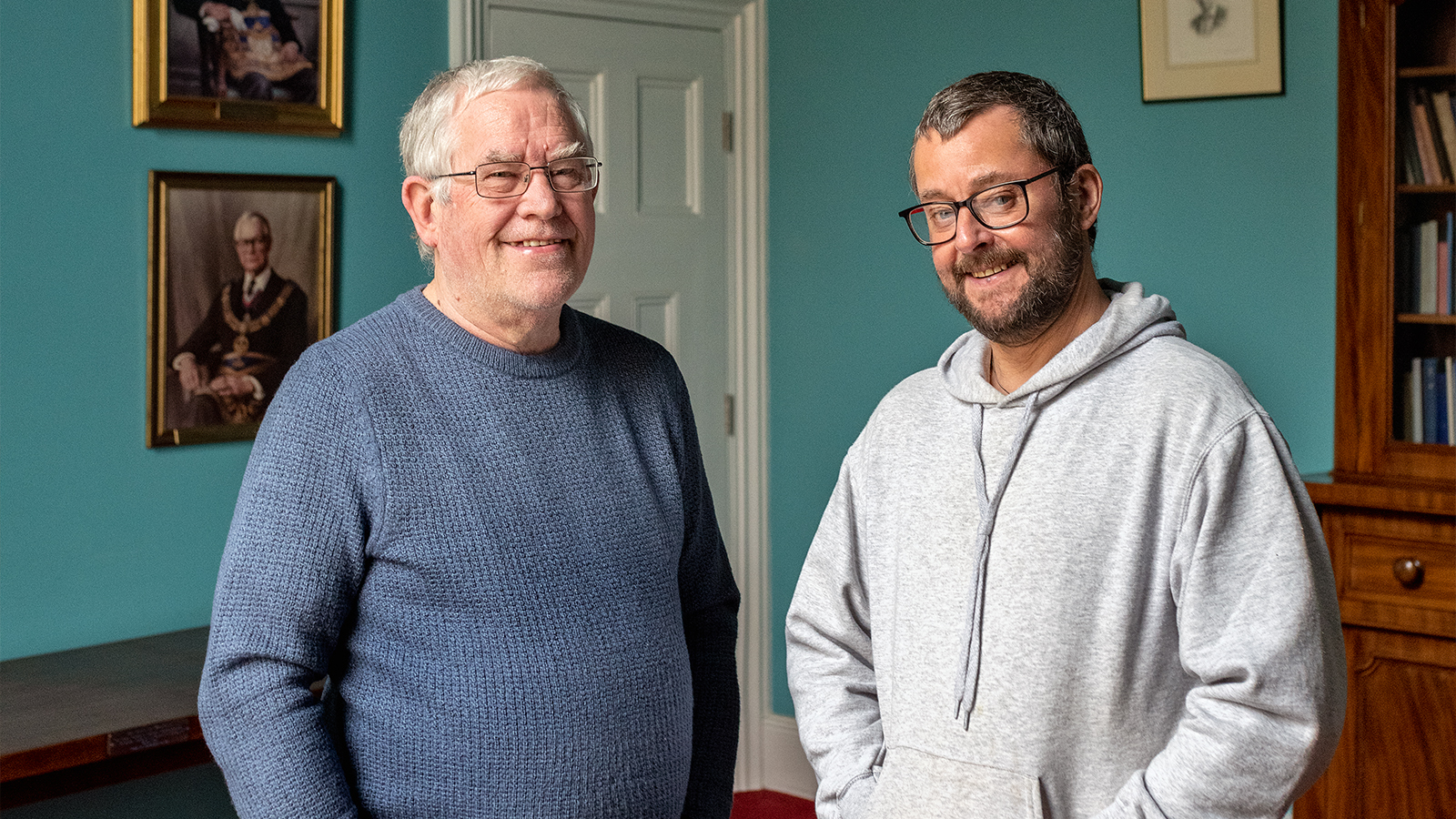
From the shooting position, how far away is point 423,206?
1490 millimetres

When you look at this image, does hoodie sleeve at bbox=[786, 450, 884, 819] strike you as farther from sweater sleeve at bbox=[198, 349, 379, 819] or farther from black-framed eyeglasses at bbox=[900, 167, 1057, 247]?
sweater sleeve at bbox=[198, 349, 379, 819]

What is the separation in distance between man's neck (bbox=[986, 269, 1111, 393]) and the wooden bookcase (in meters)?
1.38

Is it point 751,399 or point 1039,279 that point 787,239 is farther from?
point 1039,279

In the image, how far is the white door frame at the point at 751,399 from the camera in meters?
3.60

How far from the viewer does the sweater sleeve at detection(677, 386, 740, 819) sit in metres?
1.63

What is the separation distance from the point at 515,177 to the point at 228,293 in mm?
1386

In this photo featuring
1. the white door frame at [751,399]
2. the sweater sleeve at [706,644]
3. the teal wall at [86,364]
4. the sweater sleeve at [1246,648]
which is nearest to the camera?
the sweater sleeve at [1246,648]

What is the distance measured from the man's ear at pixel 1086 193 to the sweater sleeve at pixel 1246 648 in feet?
0.92

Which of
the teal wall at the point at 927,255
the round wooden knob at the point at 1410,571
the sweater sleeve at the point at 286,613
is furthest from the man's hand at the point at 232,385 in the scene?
the round wooden knob at the point at 1410,571

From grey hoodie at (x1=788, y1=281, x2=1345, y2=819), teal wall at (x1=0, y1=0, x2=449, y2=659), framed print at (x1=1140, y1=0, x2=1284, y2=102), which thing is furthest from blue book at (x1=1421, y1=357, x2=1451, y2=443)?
teal wall at (x1=0, y1=0, x2=449, y2=659)

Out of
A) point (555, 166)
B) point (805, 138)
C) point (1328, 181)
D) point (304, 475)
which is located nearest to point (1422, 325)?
point (1328, 181)

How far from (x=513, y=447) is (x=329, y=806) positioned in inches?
16.7

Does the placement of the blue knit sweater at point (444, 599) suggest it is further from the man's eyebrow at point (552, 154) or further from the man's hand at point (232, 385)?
the man's hand at point (232, 385)

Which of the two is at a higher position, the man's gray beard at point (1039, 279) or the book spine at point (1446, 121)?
the book spine at point (1446, 121)
